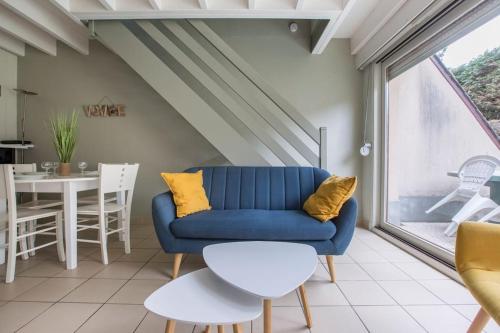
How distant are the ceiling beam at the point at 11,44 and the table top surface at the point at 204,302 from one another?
4162 millimetres

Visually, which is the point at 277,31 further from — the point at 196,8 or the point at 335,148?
the point at 335,148

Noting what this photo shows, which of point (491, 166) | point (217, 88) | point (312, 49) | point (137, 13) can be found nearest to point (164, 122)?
point (217, 88)

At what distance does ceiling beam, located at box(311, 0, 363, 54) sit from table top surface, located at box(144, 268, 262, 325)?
9.12 ft

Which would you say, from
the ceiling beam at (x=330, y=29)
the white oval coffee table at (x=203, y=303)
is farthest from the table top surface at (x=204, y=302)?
the ceiling beam at (x=330, y=29)

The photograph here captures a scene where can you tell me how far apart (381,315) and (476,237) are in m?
0.71

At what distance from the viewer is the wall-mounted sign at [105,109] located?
3.63 meters

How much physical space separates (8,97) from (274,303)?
172 inches

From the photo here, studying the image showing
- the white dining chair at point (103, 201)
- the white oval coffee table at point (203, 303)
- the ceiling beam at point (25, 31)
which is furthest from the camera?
the ceiling beam at point (25, 31)

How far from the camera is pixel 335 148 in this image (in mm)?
3652

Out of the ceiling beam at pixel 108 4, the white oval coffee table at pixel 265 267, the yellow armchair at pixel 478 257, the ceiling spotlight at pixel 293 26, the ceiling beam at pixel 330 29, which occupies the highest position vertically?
the ceiling spotlight at pixel 293 26

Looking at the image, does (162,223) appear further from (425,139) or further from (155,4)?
(425,139)

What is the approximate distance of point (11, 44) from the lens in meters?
3.44

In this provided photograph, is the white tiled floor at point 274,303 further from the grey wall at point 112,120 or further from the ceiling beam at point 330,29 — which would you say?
the ceiling beam at point 330,29

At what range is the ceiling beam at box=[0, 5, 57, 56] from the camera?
2.93 m
